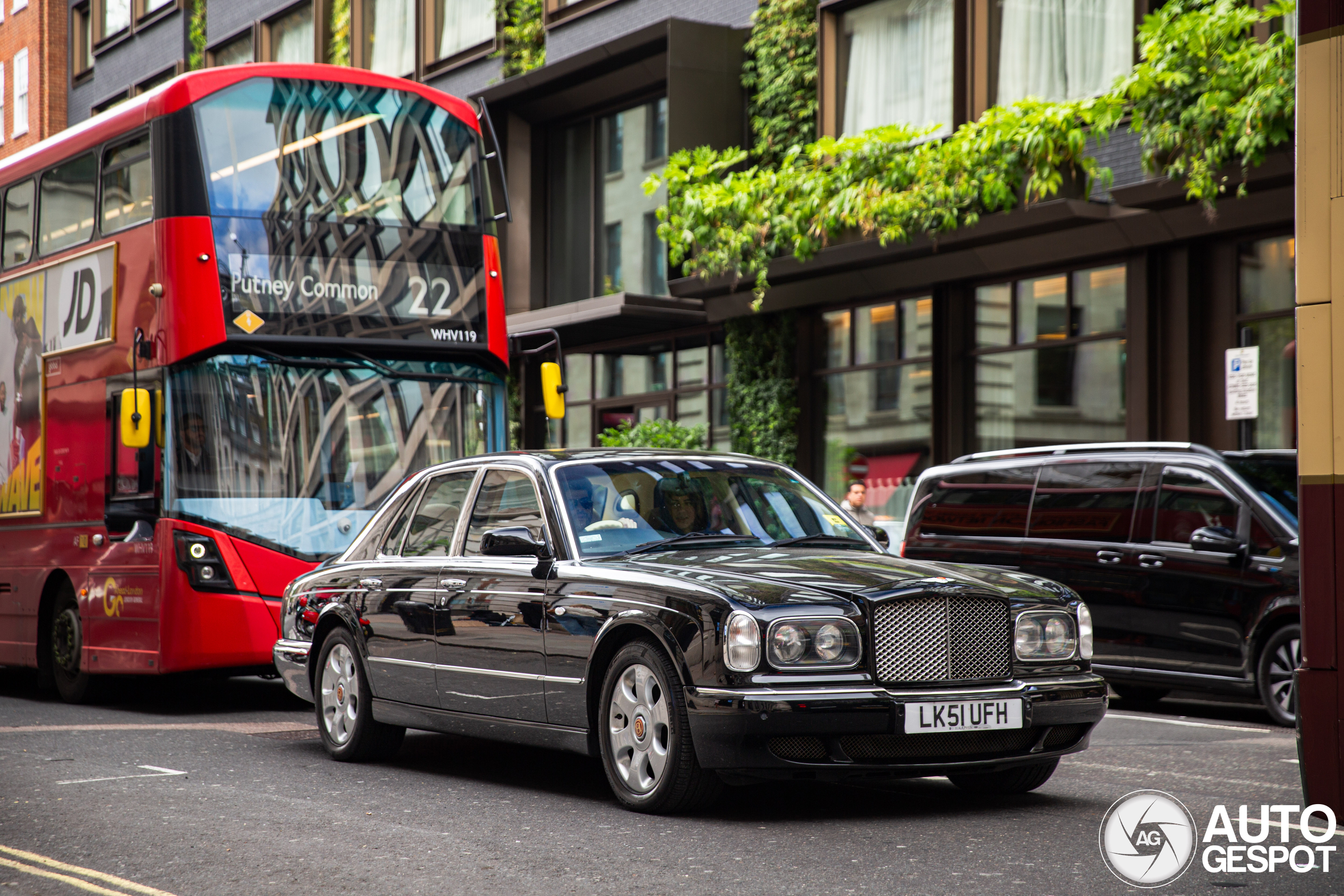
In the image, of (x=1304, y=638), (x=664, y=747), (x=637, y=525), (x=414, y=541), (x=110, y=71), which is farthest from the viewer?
(x=110, y=71)

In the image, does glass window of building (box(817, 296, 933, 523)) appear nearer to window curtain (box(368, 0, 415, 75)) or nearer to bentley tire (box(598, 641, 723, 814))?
window curtain (box(368, 0, 415, 75))

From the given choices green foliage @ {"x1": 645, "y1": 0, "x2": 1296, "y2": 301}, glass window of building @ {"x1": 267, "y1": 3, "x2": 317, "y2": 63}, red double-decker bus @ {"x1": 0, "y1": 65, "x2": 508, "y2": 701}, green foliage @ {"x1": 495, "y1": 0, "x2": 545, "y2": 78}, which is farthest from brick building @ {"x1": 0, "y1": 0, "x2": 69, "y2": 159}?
red double-decker bus @ {"x1": 0, "y1": 65, "x2": 508, "y2": 701}

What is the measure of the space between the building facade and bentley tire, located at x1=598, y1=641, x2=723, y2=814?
255 inches

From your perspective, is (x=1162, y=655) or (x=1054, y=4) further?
(x=1054, y=4)

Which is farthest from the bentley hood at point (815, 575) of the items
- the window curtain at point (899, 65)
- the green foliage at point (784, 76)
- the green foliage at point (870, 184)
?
the green foliage at point (784, 76)

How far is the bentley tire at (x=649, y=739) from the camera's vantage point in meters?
6.41

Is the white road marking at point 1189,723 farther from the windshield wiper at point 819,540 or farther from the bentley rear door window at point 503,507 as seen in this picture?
the bentley rear door window at point 503,507

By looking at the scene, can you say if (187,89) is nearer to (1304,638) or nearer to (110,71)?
(1304,638)

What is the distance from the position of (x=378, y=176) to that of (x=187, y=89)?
1444 mm

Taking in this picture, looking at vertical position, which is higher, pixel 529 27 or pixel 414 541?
pixel 529 27

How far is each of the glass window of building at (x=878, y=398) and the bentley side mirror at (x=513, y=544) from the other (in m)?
12.1

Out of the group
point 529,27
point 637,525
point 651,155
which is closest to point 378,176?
point 637,525

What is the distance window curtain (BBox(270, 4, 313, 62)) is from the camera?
1248 inches

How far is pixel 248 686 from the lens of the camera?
14211 millimetres
